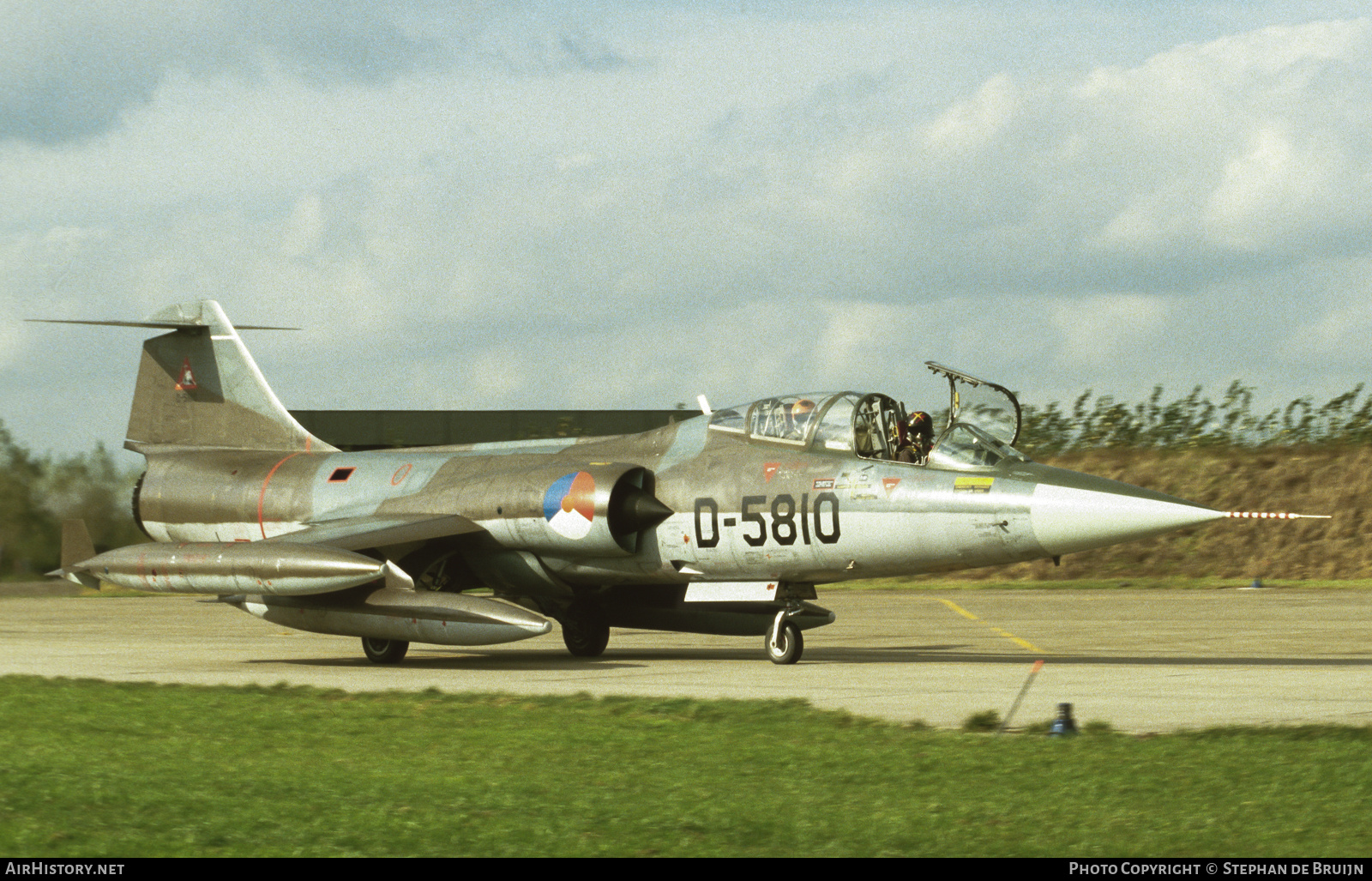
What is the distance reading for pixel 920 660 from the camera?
16000 mm

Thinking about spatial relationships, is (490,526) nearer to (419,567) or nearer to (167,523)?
(419,567)

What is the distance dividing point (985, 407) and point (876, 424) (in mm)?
1327

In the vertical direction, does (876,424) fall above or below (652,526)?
above

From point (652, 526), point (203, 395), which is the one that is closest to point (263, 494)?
point (203, 395)

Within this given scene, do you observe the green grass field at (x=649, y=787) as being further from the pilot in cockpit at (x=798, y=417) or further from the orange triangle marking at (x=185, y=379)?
the orange triangle marking at (x=185, y=379)

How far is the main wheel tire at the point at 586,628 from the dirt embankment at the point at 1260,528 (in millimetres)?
20094

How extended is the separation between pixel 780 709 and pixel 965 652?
6908 millimetres

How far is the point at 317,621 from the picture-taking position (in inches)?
637

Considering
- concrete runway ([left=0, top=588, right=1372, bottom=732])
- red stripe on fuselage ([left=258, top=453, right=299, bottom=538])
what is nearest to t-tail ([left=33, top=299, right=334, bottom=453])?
red stripe on fuselage ([left=258, top=453, right=299, bottom=538])

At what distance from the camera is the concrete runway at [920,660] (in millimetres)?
11352

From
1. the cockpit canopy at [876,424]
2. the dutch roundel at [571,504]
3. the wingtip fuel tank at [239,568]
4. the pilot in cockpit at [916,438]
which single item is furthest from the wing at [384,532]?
the pilot in cockpit at [916,438]

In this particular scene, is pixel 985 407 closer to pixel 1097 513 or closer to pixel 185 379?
pixel 1097 513

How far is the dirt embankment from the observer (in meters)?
36.1

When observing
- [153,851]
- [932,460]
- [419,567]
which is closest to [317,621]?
[419,567]
